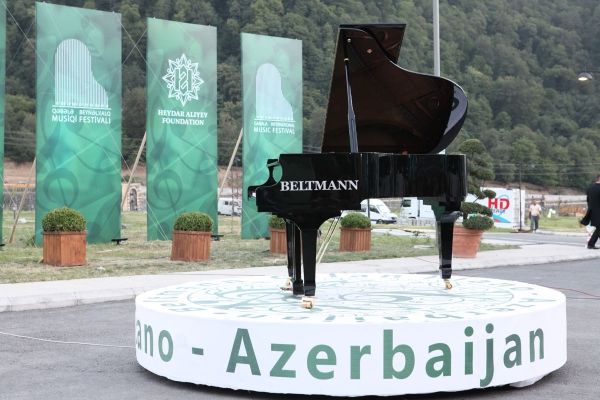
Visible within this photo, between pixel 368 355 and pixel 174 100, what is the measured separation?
1932 cm

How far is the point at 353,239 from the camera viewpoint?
22453mm

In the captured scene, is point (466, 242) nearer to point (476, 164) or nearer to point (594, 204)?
point (476, 164)

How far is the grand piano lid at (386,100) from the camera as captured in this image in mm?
9617

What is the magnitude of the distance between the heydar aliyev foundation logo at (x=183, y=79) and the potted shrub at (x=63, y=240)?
24.8 ft

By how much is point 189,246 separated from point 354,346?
13222mm

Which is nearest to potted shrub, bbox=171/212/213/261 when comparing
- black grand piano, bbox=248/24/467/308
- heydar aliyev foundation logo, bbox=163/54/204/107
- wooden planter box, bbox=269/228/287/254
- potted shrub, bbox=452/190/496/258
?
wooden planter box, bbox=269/228/287/254

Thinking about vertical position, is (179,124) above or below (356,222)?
above

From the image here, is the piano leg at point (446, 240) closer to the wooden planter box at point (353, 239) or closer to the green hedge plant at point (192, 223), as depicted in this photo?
the green hedge plant at point (192, 223)

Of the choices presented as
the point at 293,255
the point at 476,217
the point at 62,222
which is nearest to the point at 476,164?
the point at 476,217

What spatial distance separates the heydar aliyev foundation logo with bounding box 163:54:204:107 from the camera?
2477 cm

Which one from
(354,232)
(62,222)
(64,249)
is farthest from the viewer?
(354,232)

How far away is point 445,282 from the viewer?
934cm

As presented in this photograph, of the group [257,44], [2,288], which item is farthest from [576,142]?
[2,288]

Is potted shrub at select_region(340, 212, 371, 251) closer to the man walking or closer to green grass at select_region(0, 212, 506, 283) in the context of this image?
green grass at select_region(0, 212, 506, 283)
